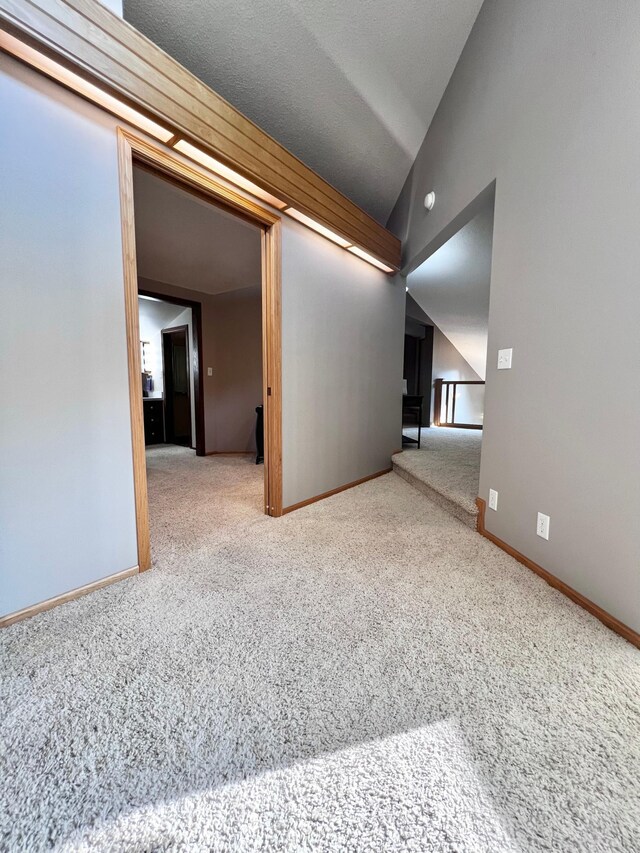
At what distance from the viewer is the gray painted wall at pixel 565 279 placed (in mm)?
1380

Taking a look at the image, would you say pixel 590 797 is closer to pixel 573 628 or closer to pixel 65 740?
pixel 573 628

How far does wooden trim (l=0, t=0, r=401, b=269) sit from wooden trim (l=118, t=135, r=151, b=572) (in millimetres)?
246

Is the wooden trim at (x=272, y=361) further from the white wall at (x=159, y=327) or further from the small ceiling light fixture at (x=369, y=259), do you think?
the white wall at (x=159, y=327)

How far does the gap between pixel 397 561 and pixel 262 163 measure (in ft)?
8.16

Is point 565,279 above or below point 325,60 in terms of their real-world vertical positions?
below

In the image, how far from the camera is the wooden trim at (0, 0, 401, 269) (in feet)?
4.00

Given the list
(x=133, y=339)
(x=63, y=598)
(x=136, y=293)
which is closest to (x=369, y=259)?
(x=136, y=293)

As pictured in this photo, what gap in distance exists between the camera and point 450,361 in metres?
7.71

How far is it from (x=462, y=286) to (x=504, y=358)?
3352 millimetres

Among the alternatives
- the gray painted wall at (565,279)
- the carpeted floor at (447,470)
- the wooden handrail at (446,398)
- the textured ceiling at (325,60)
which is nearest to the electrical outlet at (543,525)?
the gray painted wall at (565,279)

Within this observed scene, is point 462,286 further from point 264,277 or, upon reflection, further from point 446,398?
point 264,277

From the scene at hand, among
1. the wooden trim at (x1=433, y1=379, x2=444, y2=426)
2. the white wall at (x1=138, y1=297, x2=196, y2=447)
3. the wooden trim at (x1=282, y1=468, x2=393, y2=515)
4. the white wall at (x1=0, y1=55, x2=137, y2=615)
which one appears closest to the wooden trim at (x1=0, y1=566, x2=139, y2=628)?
the white wall at (x1=0, y1=55, x2=137, y2=615)

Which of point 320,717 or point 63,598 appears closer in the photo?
point 320,717

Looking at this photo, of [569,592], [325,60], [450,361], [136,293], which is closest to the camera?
[569,592]
